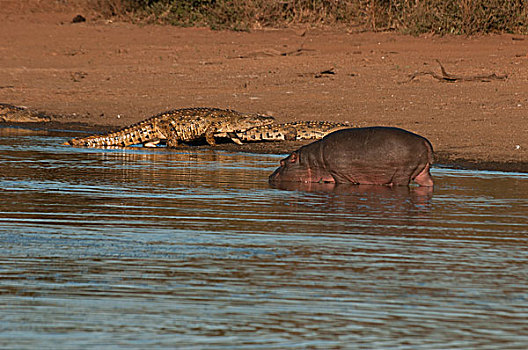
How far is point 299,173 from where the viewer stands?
9320mm

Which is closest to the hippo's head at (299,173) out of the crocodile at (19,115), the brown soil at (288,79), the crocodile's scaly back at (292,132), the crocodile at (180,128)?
the brown soil at (288,79)

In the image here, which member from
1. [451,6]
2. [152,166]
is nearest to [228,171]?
[152,166]

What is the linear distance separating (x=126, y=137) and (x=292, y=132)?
226 cm

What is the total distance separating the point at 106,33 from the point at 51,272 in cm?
2103

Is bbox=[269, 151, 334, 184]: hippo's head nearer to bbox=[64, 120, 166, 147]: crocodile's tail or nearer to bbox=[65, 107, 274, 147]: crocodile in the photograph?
bbox=[65, 107, 274, 147]: crocodile

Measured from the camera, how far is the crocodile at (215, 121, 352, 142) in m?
13.0

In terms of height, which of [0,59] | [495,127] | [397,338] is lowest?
[397,338]

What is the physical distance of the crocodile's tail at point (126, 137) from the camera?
1343cm

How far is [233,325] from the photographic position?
434 cm

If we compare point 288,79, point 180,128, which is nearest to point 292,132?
point 180,128

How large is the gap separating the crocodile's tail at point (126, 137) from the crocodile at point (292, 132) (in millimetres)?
1322

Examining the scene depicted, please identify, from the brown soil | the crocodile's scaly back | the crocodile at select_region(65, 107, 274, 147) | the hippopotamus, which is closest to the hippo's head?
the hippopotamus

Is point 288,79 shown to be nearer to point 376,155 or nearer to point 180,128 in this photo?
point 180,128

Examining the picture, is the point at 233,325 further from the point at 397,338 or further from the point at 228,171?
Answer: the point at 228,171
